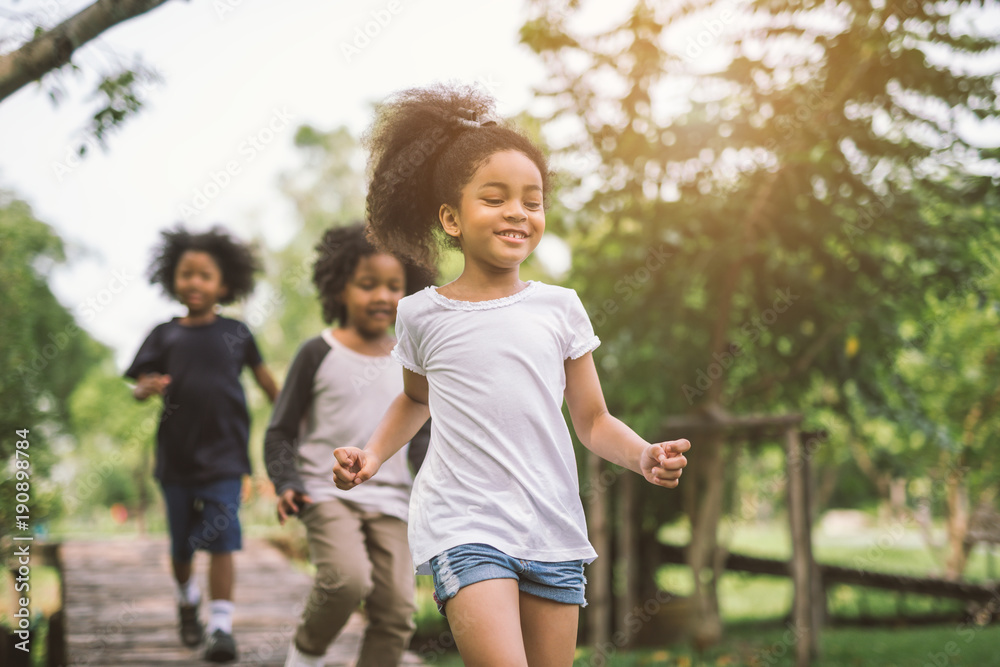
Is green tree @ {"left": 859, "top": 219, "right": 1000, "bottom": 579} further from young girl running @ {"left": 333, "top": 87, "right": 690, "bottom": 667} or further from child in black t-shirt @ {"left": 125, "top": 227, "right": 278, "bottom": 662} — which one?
young girl running @ {"left": 333, "top": 87, "right": 690, "bottom": 667}

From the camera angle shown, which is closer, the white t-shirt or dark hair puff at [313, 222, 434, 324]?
the white t-shirt

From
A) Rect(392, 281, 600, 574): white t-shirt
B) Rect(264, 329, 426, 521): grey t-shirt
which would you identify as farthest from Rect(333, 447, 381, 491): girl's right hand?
Rect(264, 329, 426, 521): grey t-shirt

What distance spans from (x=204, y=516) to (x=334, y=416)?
1.26m

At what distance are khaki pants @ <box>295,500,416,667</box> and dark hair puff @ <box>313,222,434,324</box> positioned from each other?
87 centimetres

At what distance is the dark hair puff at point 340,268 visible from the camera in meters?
3.36

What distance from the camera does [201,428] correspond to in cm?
402

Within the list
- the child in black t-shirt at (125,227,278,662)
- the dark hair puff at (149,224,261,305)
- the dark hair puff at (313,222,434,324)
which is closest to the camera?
the dark hair puff at (313,222,434,324)

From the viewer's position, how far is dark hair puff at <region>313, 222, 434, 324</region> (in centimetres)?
336

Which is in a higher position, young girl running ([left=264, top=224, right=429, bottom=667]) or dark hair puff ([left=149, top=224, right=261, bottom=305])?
dark hair puff ([left=149, top=224, right=261, bottom=305])

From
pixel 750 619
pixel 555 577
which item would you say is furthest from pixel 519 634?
pixel 750 619

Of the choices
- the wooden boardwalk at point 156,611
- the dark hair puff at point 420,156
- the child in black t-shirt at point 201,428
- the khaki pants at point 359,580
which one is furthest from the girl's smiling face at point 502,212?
the wooden boardwalk at point 156,611

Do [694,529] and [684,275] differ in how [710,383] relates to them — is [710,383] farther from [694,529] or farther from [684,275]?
[694,529]

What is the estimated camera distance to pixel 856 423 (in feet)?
24.2

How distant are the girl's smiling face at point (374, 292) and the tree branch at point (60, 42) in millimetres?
1535
